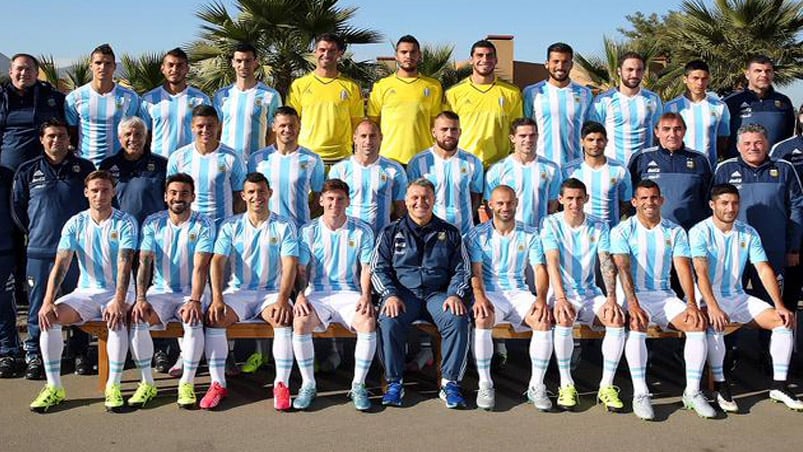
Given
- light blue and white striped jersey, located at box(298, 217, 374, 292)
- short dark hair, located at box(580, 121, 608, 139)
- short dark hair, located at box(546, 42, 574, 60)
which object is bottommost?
light blue and white striped jersey, located at box(298, 217, 374, 292)

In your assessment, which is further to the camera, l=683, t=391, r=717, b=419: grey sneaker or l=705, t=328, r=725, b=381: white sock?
l=705, t=328, r=725, b=381: white sock

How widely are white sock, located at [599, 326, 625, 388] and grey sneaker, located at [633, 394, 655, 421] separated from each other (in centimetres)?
23

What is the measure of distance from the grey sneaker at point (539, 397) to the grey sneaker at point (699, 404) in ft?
3.08

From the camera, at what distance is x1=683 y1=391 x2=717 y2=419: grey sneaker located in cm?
497

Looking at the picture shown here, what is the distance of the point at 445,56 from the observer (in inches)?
601

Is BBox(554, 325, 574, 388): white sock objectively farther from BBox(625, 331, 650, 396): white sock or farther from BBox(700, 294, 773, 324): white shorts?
BBox(700, 294, 773, 324): white shorts

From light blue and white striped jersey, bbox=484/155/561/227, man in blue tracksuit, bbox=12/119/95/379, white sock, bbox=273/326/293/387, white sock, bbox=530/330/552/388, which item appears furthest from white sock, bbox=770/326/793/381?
man in blue tracksuit, bbox=12/119/95/379

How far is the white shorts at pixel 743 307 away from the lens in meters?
5.50

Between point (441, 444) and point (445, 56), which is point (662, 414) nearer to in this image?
point (441, 444)

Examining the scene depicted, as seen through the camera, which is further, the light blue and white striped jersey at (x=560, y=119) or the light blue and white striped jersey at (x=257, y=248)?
the light blue and white striped jersey at (x=560, y=119)

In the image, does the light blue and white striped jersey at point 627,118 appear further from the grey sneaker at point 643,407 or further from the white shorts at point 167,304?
the white shorts at point 167,304

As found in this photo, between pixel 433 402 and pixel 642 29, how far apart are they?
131 feet

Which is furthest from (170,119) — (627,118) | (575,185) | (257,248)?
(627,118)

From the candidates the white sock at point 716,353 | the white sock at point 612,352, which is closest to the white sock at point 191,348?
the white sock at point 612,352
